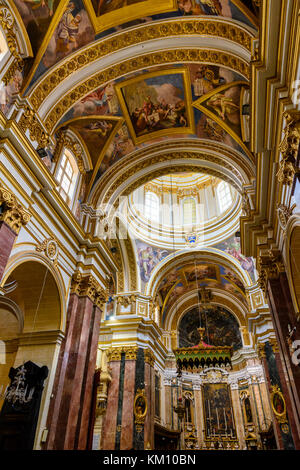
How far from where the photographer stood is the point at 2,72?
695cm

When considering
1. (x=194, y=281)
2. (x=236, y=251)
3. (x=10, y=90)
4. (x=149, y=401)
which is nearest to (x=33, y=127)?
(x=10, y=90)

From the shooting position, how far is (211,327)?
75.8 feet

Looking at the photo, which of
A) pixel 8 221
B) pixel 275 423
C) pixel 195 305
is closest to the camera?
pixel 8 221

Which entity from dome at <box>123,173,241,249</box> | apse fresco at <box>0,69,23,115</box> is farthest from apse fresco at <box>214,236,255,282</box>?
apse fresco at <box>0,69,23,115</box>

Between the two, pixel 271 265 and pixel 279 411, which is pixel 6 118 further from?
pixel 279 411

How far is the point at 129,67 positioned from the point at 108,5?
66.5 inches

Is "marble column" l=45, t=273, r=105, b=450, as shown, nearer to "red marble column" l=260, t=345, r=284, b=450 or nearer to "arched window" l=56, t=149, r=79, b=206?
"arched window" l=56, t=149, r=79, b=206

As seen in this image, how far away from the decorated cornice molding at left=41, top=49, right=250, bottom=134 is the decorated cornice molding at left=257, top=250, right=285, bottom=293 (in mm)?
4999

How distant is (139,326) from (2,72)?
39.4 ft

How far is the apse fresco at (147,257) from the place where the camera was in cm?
1772

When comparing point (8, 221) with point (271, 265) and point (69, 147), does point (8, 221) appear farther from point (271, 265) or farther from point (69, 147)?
point (271, 265)

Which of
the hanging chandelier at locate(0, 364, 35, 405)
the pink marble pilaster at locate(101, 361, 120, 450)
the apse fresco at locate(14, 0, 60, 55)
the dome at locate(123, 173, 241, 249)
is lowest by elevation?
the hanging chandelier at locate(0, 364, 35, 405)

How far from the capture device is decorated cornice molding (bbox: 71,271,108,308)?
9406mm

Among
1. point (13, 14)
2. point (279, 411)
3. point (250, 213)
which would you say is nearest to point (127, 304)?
point (279, 411)
